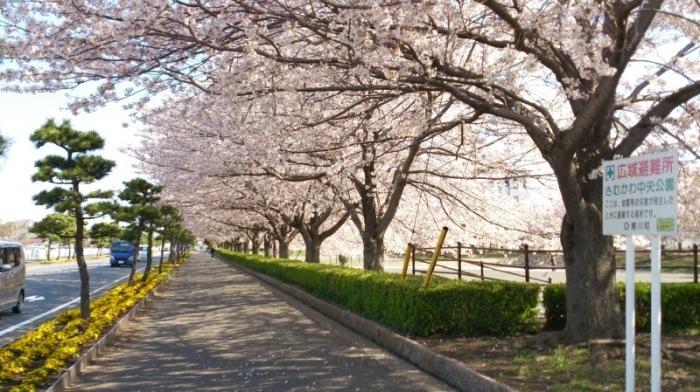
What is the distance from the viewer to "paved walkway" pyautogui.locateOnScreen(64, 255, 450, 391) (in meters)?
7.35

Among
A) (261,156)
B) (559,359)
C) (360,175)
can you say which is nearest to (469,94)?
(559,359)

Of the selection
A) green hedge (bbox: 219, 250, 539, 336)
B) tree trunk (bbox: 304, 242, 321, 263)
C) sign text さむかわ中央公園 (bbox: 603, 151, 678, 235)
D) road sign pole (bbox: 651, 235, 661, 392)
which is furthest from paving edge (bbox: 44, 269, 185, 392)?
tree trunk (bbox: 304, 242, 321, 263)

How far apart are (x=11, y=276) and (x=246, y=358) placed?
8.37m

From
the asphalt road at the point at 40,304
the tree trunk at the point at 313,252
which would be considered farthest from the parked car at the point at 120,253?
the tree trunk at the point at 313,252

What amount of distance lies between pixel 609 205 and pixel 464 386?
267 centimetres

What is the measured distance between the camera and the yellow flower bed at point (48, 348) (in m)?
6.97

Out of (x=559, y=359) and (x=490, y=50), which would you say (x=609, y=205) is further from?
(x=490, y=50)

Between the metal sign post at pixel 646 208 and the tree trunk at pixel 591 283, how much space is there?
2687 millimetres

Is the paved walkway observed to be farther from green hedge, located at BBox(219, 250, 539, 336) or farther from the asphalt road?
the asphalt road

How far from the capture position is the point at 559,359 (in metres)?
7.21

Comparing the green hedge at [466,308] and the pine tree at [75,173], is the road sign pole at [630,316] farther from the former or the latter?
the pine tree at [75,173]

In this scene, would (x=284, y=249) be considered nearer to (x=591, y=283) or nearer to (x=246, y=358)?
(x=246, y=358)

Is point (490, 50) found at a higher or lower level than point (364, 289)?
higher

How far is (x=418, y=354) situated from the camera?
8422 mm
